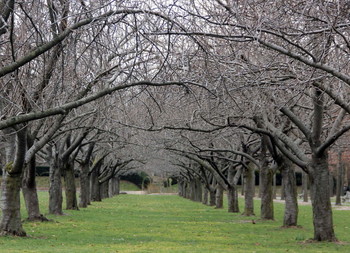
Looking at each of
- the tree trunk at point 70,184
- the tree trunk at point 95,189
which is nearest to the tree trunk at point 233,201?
the tree trunk at point 70,184

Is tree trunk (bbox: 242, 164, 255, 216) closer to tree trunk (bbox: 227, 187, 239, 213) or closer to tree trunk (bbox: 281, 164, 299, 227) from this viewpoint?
tree trunk (bbox: 227, 187, 239, 213)

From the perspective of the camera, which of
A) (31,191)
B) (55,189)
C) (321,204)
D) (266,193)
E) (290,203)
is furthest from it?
(55,189)

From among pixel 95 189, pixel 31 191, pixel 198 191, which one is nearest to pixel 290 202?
pixel 31 191

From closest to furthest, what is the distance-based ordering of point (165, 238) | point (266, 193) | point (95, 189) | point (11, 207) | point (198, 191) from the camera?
point (11, 207), point (165, 238), point (266, 193), point (95, 189), point (198, 191)

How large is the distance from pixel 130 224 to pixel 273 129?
27.0 ft

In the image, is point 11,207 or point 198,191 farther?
point 198,191

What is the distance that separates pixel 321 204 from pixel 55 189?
1447 cm

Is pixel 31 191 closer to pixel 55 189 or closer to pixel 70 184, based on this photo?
pixel 55 189

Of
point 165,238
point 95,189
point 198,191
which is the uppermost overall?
point 95,189

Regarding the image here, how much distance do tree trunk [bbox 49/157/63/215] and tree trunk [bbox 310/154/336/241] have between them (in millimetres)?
14093

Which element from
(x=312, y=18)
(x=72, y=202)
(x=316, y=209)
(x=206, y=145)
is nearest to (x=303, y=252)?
(x=316, y=209)

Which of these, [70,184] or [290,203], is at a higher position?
[70,184]

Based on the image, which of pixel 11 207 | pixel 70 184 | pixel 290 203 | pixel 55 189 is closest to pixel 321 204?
pixel 290 203

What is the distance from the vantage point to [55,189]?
1052 inches
